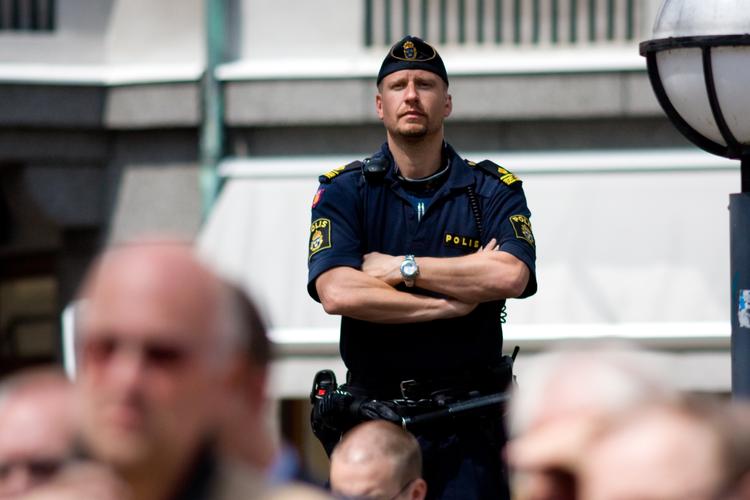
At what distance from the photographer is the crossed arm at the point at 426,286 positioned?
5.09m

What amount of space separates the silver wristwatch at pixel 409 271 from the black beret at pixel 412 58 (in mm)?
650

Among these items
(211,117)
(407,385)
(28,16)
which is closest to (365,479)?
(407,385)

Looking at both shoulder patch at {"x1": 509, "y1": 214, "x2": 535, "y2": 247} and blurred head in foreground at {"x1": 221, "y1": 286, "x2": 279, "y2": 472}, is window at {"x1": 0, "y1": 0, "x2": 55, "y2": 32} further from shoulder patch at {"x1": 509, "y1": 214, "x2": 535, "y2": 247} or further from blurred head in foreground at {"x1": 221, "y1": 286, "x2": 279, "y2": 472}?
blurred head in foreground at {"x1": 221, "y1": 286, "x2": 279, "y2": 472}

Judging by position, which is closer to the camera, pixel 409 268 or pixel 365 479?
pixel 365 479

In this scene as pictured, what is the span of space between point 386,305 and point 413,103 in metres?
0.65

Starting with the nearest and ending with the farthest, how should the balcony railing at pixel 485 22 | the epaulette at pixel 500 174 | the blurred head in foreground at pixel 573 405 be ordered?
1. the blurred head in foreground at pixel 573 405
2. the epaulette at pixel 500 174
3. the balcony railing at pixel 485 22

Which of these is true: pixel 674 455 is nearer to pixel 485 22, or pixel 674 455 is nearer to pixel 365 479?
pixel 365 479

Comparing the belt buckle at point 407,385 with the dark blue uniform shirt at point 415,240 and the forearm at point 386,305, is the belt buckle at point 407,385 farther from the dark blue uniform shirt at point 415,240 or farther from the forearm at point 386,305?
the forearm at point 386,305

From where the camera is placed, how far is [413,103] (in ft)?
17.3

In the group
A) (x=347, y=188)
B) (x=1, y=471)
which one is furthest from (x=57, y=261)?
(x=1, y=471)

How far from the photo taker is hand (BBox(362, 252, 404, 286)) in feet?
16.9

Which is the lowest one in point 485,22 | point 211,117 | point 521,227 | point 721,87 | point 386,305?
point 386,305

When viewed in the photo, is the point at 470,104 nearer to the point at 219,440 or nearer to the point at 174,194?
the point at 174,194

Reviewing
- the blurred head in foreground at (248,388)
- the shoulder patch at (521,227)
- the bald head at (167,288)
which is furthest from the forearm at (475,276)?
the bald head at (167,288)
